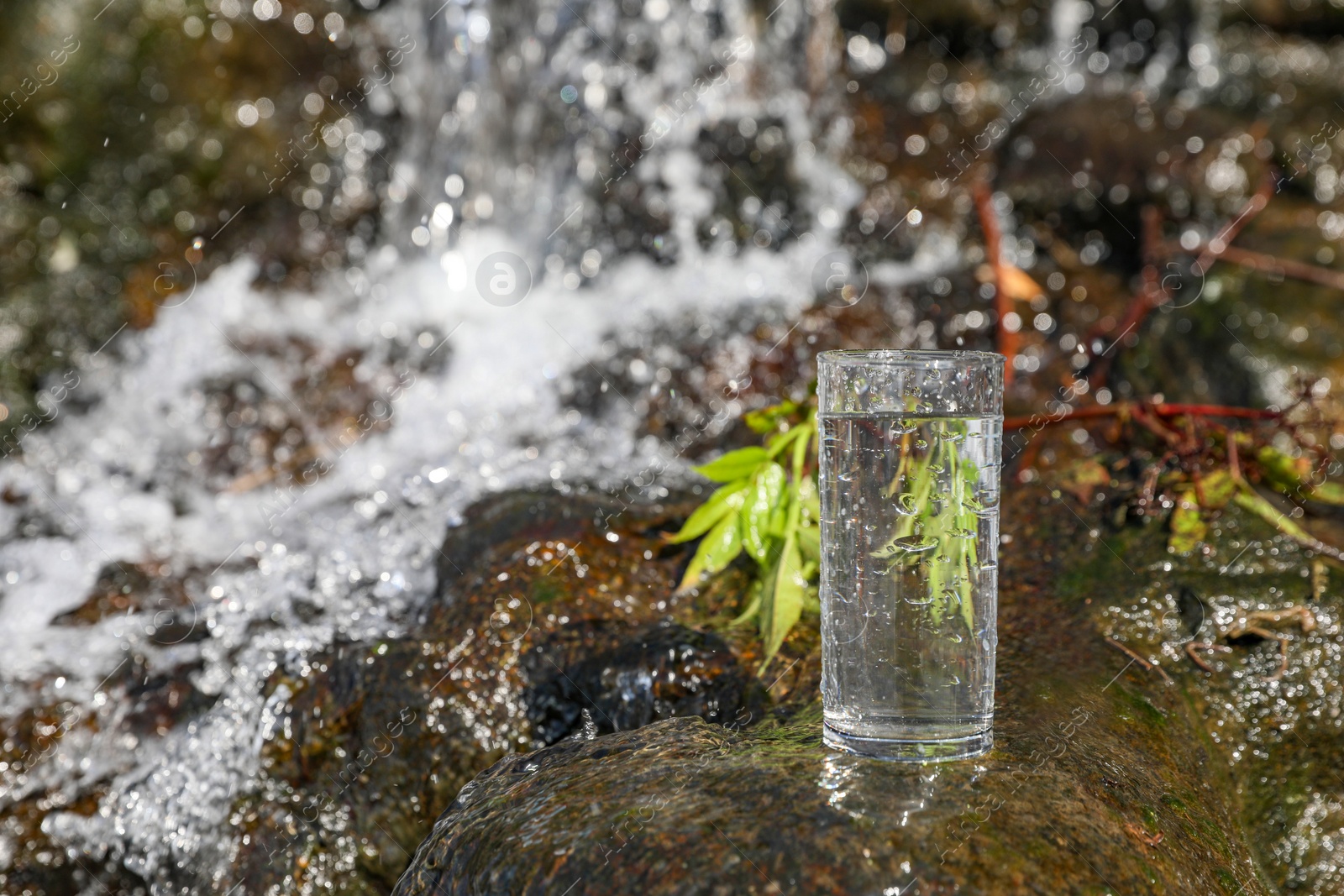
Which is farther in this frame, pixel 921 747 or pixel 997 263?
pixel 997 263

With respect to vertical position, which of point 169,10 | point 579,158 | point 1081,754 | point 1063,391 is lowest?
point 1081,754

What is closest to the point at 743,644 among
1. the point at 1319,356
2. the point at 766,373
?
the point at 766,373

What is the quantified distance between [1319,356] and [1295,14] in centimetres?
300

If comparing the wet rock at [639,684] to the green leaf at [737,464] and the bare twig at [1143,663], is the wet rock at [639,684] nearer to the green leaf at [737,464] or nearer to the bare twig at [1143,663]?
the green leaf at [737,464]

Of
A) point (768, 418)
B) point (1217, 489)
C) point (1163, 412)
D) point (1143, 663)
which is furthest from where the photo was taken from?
point (1163, 412)

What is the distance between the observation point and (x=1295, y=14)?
20.5 feet

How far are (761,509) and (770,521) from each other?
4cm

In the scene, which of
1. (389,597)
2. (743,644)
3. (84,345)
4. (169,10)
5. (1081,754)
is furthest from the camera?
(169,10)

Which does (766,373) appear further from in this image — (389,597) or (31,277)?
(31,277)

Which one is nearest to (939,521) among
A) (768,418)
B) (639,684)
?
(639,684)

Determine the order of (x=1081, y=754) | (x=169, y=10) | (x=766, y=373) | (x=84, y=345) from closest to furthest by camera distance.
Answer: (x=1081, y=754) < (x=766, y=373) < (x=84, y=345) < (x=169, y=10)

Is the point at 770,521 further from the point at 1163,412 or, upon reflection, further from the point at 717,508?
the point at 1163,412

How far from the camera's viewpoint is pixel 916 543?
1.80 meters

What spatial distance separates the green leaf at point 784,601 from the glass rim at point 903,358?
78 cm
